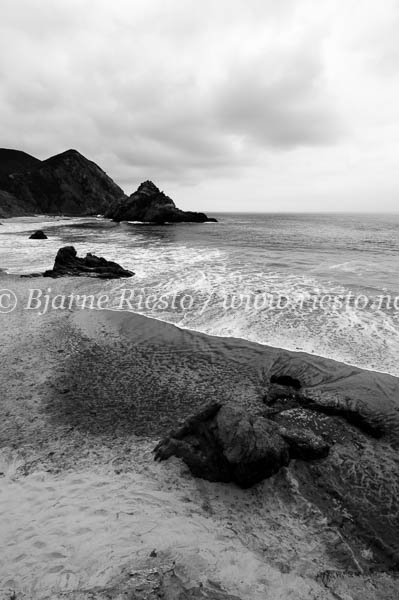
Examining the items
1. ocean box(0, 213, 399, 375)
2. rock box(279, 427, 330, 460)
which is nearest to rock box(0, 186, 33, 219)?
ocean box(0, 213, 399, 375)

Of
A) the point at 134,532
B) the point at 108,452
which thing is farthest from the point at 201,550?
the point at 108,452

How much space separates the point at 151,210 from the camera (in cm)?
10069

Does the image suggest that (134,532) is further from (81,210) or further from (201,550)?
(81,210)

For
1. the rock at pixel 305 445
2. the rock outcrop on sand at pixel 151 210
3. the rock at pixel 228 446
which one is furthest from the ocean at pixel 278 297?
the rock outcrop on sand at pixel 151 210

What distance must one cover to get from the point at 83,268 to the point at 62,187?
17814cm

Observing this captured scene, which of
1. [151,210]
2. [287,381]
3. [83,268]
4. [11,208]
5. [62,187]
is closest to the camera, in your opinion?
[287,381]

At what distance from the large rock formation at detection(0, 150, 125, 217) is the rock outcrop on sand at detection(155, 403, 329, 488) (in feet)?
522

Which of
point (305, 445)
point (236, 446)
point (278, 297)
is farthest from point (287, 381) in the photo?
point (278, 297)

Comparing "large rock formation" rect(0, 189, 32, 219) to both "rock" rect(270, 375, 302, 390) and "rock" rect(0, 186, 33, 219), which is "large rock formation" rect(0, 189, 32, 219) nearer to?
"rock" rect(0, 186, 33, 219)

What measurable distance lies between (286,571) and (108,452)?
380 cm

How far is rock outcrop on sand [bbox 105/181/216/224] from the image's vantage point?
326 feet

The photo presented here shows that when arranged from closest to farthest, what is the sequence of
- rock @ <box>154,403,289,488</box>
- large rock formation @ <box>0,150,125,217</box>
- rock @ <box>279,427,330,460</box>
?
rock @ <box>154,403,289,488</box> < rock @ <box>279,427,330,460</box> < large rock formation @ <box>0,150,125,217</box>

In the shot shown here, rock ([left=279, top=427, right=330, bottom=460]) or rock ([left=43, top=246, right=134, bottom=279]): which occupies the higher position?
rock ([left=43, top=246, right=134, bottom=279])

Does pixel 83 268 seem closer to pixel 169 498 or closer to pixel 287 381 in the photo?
pixel 287 381
